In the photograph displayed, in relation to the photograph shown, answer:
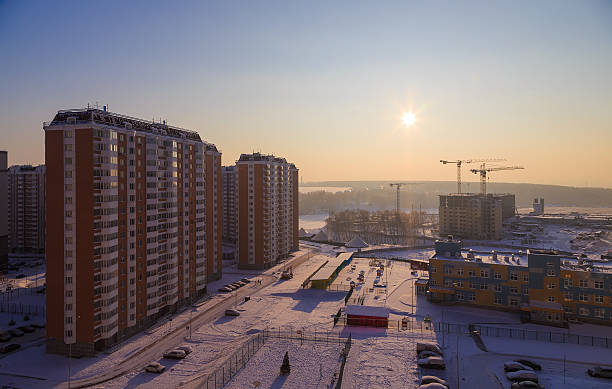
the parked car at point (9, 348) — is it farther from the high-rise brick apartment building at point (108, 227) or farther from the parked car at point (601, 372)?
the parked car at point (601, 372)

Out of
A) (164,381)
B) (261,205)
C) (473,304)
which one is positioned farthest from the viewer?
(261,205)

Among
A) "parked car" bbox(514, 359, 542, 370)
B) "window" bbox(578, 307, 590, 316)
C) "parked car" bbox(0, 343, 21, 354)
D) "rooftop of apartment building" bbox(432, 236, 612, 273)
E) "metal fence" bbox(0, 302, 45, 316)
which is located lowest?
"parked car" bbox(514, 359, 542, 370)

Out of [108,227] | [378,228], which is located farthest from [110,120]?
[378,228]

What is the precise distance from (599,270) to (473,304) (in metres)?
14.9

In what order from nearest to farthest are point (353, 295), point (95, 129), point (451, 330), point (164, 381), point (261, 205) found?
point (164, 381) → point (95, 129) → point (451, 330) → point (353, 295) → point (261, 205)

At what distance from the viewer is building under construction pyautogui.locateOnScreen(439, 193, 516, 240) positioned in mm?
122500

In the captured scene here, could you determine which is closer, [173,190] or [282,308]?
[173,190]

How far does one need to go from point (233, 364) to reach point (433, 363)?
17.8m

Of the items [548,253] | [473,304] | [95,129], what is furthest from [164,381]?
[548,253]

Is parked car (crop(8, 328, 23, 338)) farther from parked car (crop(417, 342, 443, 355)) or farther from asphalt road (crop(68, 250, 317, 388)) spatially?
parked car (crop(417, 342, 443, 355))

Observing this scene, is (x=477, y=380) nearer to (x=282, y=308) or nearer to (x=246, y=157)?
(x=282, y=308)

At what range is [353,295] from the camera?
198 feet

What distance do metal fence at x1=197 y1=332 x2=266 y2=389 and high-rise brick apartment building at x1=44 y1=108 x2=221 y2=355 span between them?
12192 mm

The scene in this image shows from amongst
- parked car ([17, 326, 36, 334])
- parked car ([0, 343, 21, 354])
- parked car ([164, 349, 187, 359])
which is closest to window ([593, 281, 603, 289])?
parked car ([164, 349, 187, 359])
